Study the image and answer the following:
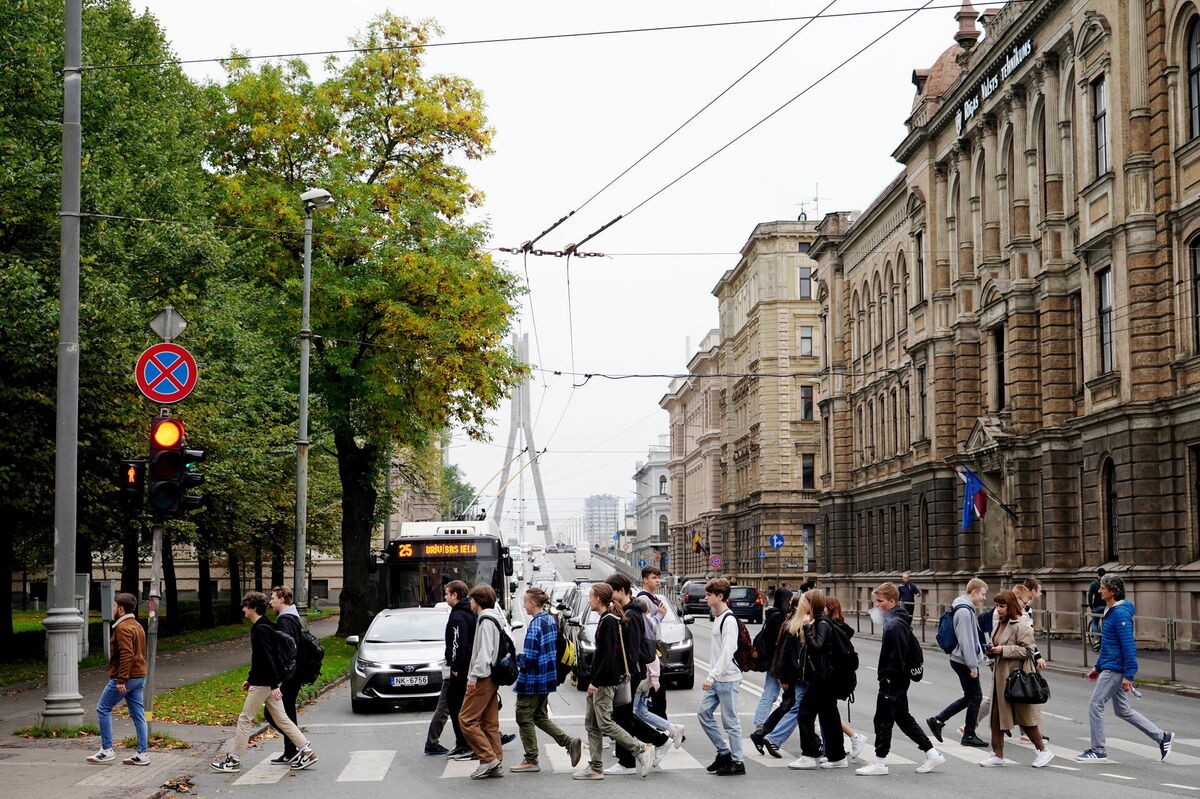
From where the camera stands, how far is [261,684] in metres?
14.8

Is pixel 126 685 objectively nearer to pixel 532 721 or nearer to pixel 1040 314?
pixel 532 721

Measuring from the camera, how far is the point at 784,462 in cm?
8606

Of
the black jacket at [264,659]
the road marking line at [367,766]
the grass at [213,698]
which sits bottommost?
the grass at [213,698]

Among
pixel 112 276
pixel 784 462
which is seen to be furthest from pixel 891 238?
pixel 112 276

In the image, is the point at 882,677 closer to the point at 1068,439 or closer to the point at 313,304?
the point at 313,304

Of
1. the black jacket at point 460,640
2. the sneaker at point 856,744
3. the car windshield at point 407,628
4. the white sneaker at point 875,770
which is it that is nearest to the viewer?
the white sneaker at point 875,770

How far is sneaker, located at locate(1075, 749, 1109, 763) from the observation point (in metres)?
14.9

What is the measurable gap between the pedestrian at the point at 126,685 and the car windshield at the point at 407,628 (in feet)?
25.0

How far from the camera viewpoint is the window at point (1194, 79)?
106 ft

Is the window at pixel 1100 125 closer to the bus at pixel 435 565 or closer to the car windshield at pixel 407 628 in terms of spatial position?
the bus at pixel 435 565

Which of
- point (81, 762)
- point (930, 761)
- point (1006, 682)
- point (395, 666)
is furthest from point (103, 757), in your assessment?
point (1006, 682)

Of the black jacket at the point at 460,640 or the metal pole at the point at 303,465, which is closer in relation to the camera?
the black jacket at the point at 460,640

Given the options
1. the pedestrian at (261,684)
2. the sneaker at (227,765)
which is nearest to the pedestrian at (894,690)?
the pedestrian at (261,684)

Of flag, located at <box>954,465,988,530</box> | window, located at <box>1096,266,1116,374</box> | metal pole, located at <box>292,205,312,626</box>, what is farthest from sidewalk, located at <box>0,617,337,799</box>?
flag, located at <box>954,465,988,530</box>
